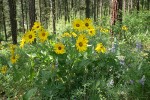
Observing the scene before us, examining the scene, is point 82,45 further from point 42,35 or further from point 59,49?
point 42,35

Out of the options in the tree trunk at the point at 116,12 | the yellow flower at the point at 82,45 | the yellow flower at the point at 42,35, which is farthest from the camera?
the tree trunk at the point at 116,12

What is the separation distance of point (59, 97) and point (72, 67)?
1.39 feet

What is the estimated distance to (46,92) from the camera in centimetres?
325

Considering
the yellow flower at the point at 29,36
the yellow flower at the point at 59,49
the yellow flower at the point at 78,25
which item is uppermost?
the yellow flower at the point at 78,25

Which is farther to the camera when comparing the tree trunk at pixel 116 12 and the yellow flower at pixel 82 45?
the tree trunk at pixel 116 12

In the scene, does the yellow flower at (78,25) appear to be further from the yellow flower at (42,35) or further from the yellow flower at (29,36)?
the yellow flower at (29,36)

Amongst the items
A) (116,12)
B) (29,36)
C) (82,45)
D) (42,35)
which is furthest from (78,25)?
(116,12)

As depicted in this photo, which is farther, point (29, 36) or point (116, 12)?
point (116, 12)

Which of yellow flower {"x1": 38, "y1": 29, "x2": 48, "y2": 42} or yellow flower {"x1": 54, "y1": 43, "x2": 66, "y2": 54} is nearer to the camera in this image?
yellow flower {"x1": 54, "y1": 43, "x2": 66, "y2": 54}

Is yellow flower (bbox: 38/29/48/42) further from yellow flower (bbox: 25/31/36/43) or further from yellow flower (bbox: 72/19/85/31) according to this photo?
yellow flower (bbox: 72/19/85/31)

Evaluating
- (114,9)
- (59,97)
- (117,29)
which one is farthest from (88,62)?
(114,9)

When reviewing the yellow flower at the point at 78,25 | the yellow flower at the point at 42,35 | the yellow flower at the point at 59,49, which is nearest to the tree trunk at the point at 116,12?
the yellow flower at the point at 78,25

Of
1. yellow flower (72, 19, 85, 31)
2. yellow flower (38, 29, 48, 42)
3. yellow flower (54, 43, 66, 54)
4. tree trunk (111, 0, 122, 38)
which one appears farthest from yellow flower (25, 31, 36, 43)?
tree trunk (111, 0, 122, 38)

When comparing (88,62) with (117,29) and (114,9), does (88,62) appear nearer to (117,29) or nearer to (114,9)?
(117,29)
